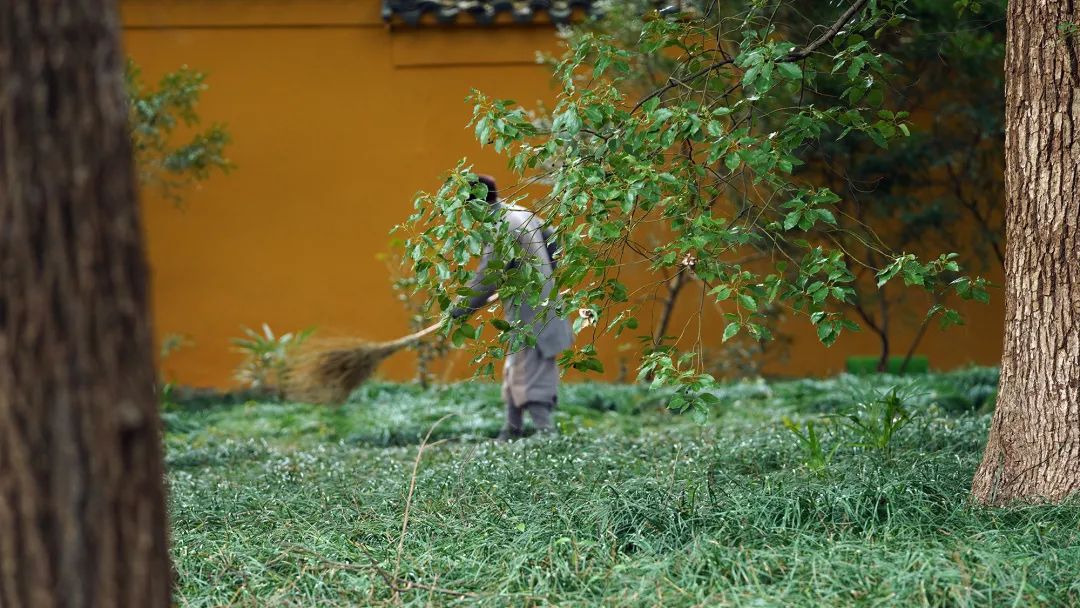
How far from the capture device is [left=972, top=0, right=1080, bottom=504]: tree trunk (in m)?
3.82

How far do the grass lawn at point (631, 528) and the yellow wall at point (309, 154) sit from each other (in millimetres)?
3799

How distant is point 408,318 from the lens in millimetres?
9375

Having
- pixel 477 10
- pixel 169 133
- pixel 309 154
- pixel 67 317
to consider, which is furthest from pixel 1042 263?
pixel 309 154

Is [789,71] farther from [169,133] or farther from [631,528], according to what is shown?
[169,133]

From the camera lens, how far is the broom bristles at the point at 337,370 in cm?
695

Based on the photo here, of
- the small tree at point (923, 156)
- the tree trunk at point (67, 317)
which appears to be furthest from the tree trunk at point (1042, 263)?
the small tree at point (923, 156)

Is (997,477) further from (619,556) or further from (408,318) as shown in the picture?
(408,318)

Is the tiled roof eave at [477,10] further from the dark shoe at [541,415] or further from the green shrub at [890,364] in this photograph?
the dark shoe at [541,415]

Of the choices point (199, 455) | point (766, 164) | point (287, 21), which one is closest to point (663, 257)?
point (766, 164)

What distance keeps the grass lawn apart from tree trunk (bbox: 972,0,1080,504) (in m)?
0.22

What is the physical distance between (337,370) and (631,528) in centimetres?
357

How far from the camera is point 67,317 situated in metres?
2.00

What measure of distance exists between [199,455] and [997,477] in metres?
3.97

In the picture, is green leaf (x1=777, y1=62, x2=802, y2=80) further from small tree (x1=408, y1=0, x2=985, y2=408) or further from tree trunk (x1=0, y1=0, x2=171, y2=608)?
tree trunk (x1=0, y1=0, x2=171, y2=608)
